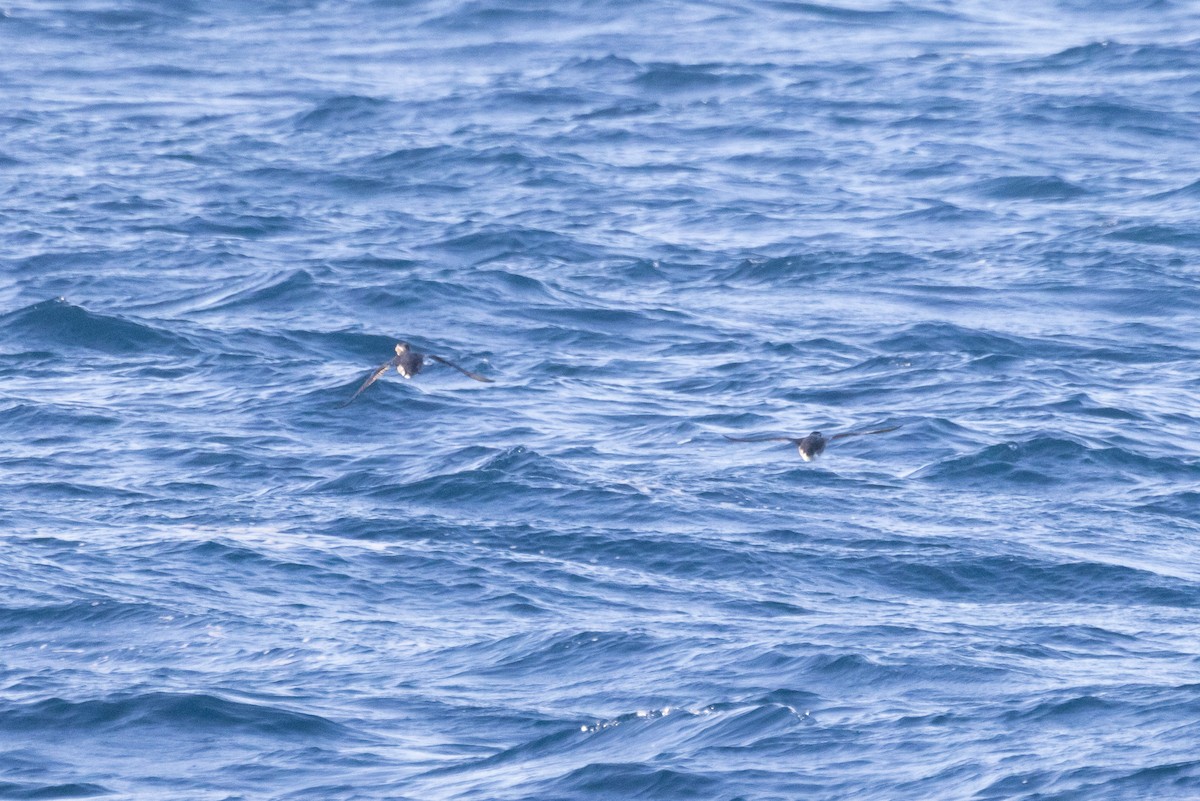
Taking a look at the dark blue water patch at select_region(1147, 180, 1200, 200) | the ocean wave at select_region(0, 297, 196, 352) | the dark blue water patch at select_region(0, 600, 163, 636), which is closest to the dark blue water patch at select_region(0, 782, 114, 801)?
the dark blue water patch at select_region(0, 600, 163, 636)

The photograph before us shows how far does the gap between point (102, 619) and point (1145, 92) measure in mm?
28928

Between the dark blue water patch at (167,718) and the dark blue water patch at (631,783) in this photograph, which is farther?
the dark blue water patch at (167,718)

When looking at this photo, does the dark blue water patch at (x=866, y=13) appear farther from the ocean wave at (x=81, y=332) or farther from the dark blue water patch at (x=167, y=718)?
the dark blue water patch at (x=167, y=718)

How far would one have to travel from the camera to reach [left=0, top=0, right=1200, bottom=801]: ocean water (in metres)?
22.4

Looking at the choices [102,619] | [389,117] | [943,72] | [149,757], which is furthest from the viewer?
[943,72]

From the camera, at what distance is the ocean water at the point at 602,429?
2239cm

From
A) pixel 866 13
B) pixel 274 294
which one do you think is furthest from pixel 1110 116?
pixel 274 294

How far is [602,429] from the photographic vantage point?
29.8 meters

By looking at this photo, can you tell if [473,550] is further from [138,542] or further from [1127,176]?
[1127,176]

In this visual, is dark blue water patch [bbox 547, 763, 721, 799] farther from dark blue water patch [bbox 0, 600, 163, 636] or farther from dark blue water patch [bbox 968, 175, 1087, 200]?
dark blue water patch [bbox 968, 175, 1087, 200]

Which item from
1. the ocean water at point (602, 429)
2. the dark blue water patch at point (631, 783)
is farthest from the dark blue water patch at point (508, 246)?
the dark blue water patch at point (631, 783)

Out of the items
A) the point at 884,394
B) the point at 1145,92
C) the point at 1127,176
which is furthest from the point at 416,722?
the point at 1145,92

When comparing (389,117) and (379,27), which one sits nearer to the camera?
(389,117)

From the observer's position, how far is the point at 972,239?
123 feet
